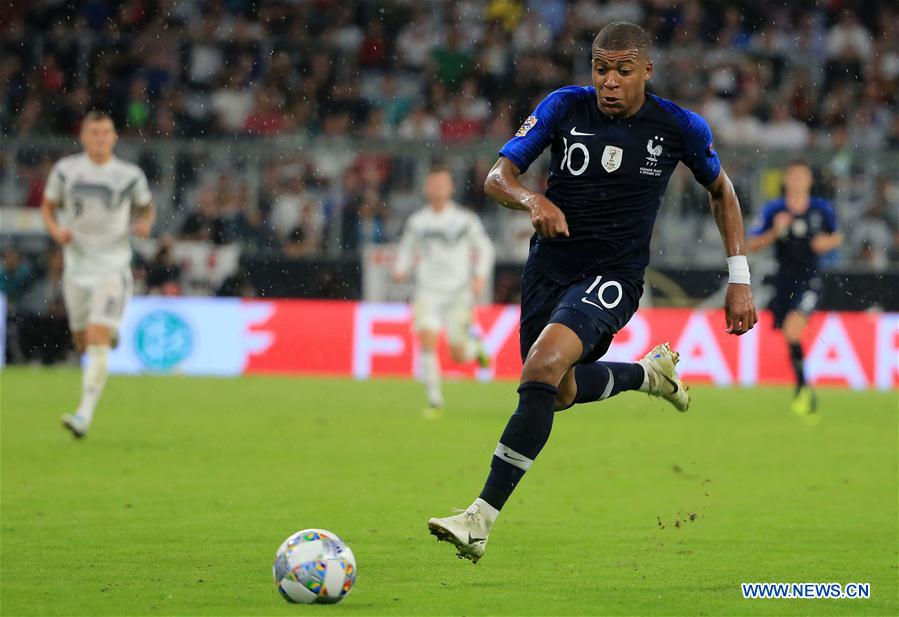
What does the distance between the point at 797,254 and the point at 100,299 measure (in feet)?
24.1

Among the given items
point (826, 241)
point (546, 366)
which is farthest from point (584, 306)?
point (826, 241)

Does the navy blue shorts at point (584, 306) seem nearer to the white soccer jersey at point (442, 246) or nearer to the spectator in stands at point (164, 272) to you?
the white soccer jersey at point (442, 246)

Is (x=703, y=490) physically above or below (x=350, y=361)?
above

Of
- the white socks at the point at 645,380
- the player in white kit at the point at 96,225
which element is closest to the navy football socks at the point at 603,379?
the white socks at the point at 645,380

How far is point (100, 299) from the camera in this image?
1241cm

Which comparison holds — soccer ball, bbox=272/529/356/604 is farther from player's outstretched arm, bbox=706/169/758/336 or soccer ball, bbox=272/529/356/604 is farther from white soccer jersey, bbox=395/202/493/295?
white soccer jersey, bbox=395/202/493/295

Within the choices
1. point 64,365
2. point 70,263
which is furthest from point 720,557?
point 64,365

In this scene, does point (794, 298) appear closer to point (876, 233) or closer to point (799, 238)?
point (799, 238)

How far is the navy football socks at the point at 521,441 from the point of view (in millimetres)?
6355

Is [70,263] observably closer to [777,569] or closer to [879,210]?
[777,569]

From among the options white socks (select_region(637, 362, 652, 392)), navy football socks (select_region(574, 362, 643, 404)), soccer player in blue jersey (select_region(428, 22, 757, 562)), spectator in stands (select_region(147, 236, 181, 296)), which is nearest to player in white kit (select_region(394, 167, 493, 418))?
spectator in stands (select_region(147, 236, 181, 296))

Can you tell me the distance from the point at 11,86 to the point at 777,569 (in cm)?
1927

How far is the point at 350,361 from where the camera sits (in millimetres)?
20281

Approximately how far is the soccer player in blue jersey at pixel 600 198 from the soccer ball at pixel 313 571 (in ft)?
3.69
